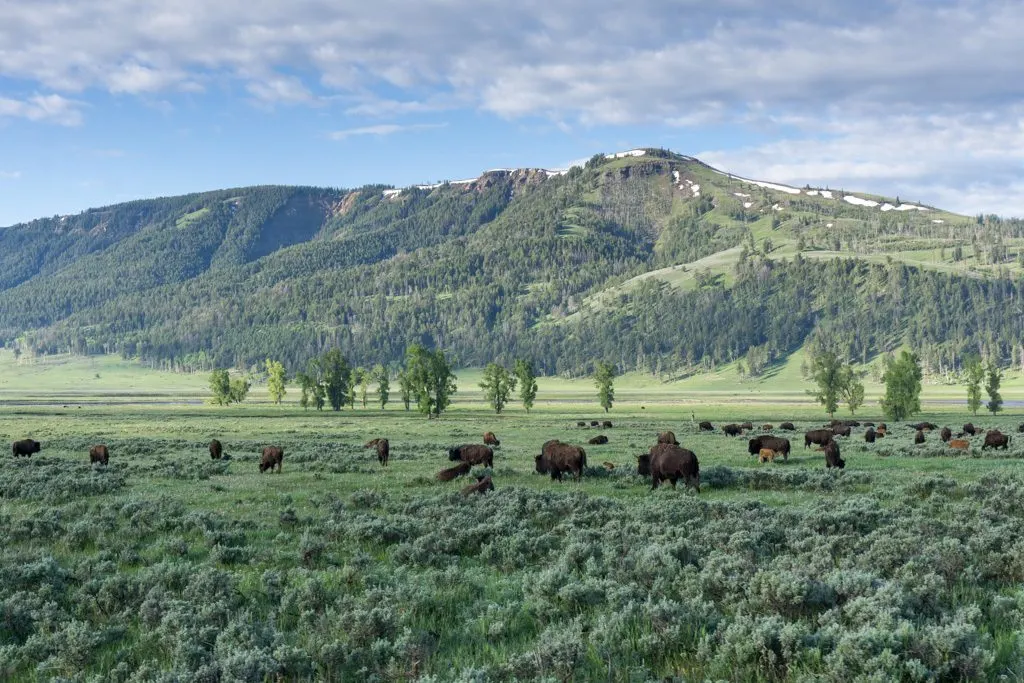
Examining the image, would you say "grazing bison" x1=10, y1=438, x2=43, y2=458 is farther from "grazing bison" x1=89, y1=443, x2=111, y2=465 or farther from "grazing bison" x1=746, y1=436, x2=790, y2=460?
"grazing bison" x1=746, y1=436, x2=790, y2=460

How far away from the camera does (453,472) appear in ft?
98.4

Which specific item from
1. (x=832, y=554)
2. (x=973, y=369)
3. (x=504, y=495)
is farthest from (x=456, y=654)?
(x=973, y=369)

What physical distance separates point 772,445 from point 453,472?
17.8 meters

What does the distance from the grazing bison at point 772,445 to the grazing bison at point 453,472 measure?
16709 millimetres

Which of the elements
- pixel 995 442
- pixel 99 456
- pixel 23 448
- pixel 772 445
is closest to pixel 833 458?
pixel 772 445

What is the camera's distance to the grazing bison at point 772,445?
3703 centimetres

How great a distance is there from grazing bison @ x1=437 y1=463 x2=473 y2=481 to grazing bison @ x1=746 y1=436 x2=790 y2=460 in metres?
16.7

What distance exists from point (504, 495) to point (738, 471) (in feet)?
36.6

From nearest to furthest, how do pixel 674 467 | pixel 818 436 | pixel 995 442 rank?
pixel 674 467 → pixel 995 442 → pixel 818 436

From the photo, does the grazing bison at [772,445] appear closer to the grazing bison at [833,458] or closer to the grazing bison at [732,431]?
the grazing bison at [833,458]

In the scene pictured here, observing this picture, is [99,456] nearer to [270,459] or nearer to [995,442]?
[270,459]

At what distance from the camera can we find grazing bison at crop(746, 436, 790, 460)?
37.0 metres

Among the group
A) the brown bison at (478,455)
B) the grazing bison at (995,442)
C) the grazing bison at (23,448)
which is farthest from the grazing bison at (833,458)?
the grazing bison at (23,448)

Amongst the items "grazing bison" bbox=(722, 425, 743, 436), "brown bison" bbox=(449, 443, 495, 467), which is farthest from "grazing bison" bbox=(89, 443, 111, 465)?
"grazing bison" bbox=(722, 425, 743, 436)
